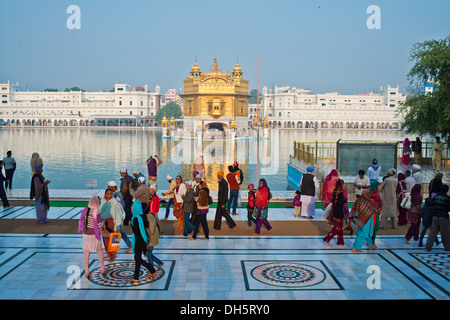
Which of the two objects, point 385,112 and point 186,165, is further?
point 385,112

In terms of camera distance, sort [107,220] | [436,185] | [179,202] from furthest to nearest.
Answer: [179,202] < [436,185] < [107,220]

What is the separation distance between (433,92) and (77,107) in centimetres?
10649

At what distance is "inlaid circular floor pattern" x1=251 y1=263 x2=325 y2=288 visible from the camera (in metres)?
6.55

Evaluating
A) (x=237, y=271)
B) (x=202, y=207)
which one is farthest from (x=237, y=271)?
(x=202, y=207)

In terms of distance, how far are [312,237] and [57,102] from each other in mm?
115158

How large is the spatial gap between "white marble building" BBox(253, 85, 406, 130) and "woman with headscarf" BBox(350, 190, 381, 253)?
107m

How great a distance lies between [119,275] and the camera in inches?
268

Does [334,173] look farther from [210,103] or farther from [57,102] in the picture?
[57,102]

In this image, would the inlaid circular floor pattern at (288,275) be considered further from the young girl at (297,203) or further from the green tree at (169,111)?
the green tree at (169,111)

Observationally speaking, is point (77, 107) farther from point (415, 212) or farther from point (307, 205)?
point (415, 212)

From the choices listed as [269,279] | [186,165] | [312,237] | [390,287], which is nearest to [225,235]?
[312,237]

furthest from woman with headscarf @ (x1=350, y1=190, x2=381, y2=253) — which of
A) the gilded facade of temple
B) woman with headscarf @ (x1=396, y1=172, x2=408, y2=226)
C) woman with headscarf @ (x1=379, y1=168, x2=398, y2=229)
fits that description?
the gilded facade of temple

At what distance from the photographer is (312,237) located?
29.4 feet
